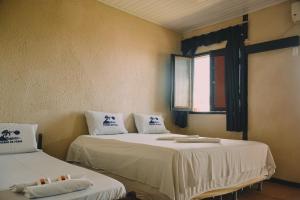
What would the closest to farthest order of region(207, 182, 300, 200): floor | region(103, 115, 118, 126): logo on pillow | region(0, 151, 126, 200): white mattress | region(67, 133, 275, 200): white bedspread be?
region(0, 151, 126, 200): white mattress < region(67, 133, 275, 200): white bedspread < region(207, 182, 300, 200): floor < region(103, 115, 118, 126): logo on pillow

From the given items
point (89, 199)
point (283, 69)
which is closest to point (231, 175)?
point (89, 199)

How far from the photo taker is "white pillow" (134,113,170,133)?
3.86 metres

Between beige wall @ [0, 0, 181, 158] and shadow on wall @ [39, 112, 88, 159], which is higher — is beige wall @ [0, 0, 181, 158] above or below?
above

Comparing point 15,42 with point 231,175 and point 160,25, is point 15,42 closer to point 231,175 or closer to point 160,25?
point 160,25

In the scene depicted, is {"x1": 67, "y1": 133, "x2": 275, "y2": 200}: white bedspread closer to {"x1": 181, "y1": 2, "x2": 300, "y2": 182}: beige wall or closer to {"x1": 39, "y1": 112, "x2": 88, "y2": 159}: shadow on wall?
{"x1": 39, "y1": 112, "x2": 88, "y2": 159}: shadow on wall

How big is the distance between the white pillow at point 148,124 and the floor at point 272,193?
1.54 m

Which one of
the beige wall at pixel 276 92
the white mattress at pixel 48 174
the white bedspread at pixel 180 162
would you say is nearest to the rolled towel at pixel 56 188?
the white mattress at pixel 48 174

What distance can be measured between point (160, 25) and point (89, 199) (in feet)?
12.3

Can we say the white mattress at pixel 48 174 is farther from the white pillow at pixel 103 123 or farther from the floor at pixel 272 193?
the floor at pixel 272 193

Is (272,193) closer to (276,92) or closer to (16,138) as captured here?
(276,92)

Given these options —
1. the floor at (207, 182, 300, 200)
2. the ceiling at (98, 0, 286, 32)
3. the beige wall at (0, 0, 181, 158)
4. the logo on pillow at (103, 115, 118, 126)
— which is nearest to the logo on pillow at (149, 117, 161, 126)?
the beige wall at (0, 0, 181, 158)

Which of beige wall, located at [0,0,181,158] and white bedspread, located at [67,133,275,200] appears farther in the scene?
beige wall, located at [0,0,181,158]

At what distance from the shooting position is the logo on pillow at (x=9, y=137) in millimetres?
2494

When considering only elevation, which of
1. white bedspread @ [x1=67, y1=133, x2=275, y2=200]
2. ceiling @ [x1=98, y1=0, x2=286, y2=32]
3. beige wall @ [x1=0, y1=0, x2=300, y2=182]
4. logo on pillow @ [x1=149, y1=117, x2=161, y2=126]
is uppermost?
ceiling @ [x1=98, y1=0, x2=286, y2=32]
